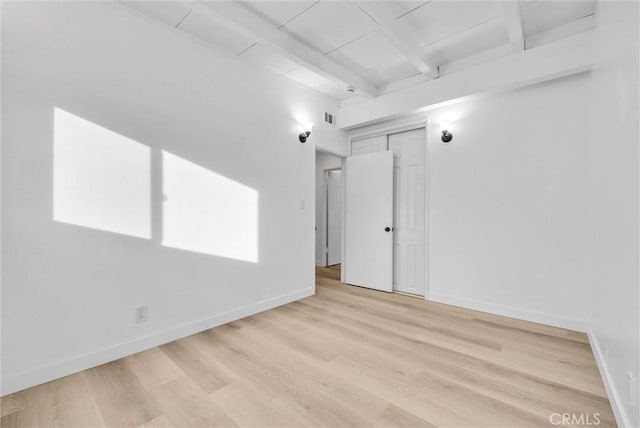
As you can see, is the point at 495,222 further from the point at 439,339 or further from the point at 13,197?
the point at 13,197

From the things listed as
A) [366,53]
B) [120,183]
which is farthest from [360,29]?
[120,183]

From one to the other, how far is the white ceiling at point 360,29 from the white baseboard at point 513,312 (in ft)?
8.99

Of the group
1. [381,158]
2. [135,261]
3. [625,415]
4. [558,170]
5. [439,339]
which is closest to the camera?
[625,415]

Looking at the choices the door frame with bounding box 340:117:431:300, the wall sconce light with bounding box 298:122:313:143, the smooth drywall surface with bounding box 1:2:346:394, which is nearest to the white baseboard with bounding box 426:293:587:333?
the door frame with bounding box 340:117:431:300

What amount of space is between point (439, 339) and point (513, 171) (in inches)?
77.6

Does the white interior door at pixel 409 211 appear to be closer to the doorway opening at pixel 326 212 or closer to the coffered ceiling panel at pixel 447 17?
the coffered ceiling panel at pixel 447 17

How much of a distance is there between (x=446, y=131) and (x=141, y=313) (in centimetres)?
374

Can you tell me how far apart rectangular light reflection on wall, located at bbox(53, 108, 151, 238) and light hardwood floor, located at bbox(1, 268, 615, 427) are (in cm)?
110

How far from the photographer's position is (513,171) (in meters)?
3.06

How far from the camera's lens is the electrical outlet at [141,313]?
2301 millimetres

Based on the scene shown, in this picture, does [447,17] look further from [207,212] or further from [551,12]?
[207,212]

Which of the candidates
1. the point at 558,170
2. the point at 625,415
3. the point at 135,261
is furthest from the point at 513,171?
the point at 135,261

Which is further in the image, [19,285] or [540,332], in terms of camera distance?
[540,332]

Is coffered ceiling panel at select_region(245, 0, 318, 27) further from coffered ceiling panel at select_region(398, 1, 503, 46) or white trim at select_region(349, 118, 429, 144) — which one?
white trim at select_region(349, 118, 429, 144)
